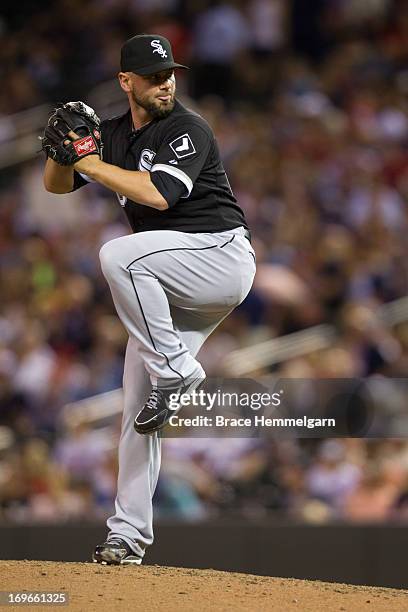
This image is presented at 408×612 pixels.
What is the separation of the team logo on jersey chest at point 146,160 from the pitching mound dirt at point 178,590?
5.14 feet

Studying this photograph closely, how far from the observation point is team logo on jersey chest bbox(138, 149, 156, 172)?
461cm

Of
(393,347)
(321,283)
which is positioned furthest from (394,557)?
(321,283)

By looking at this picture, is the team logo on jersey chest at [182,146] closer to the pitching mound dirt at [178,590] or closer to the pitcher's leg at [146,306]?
the pitcher's leg at [146,306]

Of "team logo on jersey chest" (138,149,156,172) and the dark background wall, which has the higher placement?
"team logo on jersey chest" (138,149,156,172)

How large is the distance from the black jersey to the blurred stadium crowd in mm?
3069

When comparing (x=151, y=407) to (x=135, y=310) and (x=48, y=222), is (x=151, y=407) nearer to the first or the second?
(x=135, y=310)

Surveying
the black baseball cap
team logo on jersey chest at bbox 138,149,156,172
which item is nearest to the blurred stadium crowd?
team logo on jersey chest at bbox 138,149,156,172

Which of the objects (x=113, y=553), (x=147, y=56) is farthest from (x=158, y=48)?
→ (x=113, y=553)

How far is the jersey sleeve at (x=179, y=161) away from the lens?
14.6 ft

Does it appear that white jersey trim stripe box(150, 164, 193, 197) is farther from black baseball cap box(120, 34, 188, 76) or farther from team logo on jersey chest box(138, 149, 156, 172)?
black baseball cap box(120, 34, 188, 76)

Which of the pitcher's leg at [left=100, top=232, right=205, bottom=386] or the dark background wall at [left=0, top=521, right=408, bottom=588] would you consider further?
the dark background wall at [left=0, top=521, right=408, bottom=588]

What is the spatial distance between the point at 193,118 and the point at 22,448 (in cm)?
363

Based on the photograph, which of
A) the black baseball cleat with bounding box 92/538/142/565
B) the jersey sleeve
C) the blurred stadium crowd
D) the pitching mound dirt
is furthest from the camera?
the blurred stadium crowd

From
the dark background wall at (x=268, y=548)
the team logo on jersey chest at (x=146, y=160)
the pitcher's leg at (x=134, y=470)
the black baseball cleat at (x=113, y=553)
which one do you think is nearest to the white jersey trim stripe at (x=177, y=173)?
the team logo on jersey chest at (x=146, y=160)
